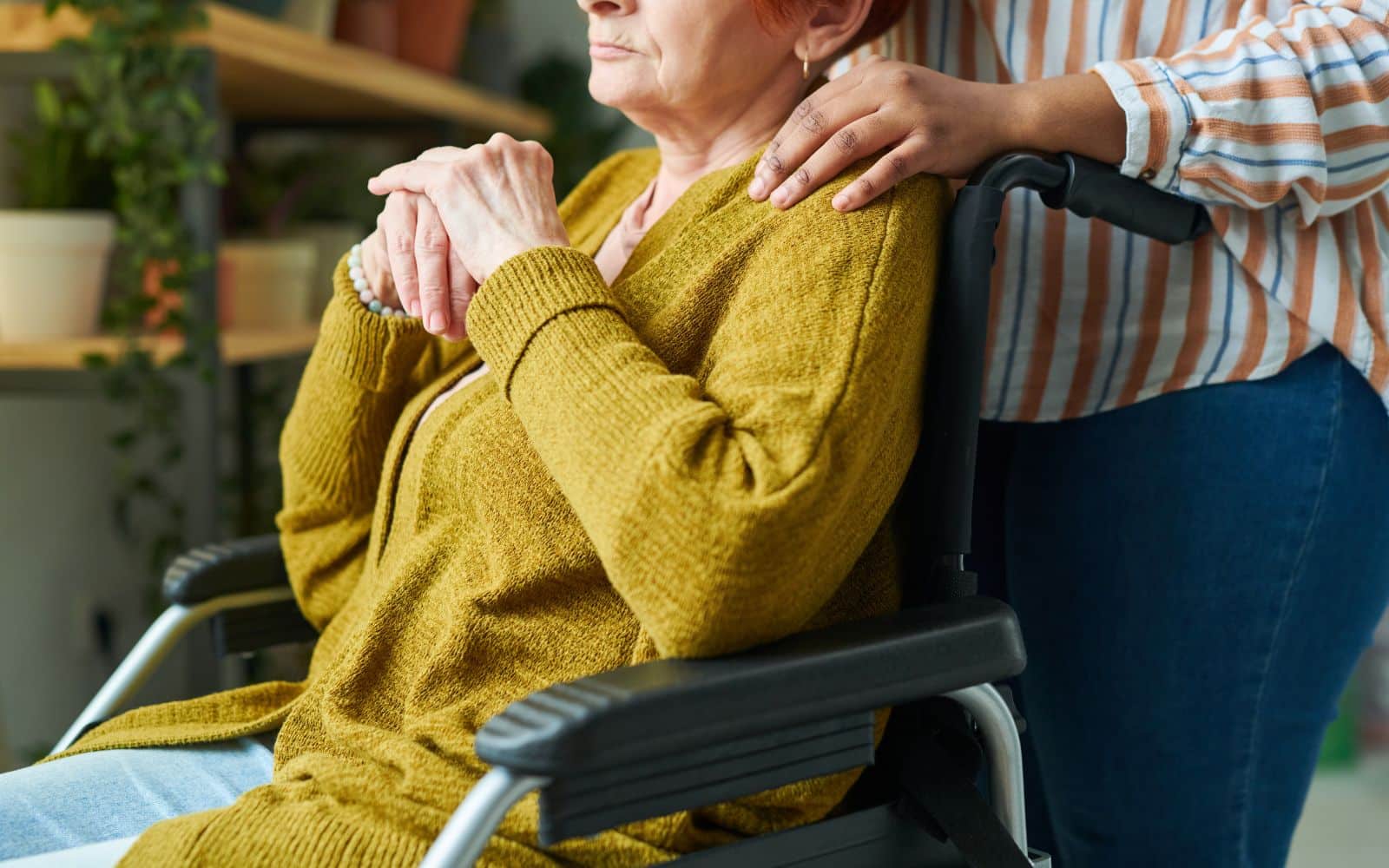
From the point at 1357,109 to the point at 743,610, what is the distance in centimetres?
62

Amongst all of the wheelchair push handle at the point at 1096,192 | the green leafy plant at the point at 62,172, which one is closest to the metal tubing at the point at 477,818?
the wheelchair push handle at the point at 1096,192

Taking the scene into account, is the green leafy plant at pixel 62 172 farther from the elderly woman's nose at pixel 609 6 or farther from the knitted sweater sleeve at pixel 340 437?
the elderly woman's nose at pixel 609 6

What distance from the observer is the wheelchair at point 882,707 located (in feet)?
2.41

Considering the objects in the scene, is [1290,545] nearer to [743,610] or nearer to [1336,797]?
[743,610]

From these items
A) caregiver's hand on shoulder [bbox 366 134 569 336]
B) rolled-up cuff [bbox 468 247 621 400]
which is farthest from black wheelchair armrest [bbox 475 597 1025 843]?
caregiver's hand on shoulder [bbox 366 134 569 336]

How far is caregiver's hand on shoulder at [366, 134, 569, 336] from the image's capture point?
981 mm

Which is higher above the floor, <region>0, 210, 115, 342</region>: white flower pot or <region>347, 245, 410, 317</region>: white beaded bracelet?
<region>347, 245, 410, 317</region>: white beaded bracelet

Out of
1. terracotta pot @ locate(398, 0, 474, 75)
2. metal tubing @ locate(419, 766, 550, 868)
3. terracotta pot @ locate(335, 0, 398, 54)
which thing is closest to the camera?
metal tubing @ locate(419, 766, 550, 868)

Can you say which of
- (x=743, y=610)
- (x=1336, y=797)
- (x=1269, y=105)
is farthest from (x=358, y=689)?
(x=1336, y=797)

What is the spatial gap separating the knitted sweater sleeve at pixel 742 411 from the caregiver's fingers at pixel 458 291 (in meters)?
0.12

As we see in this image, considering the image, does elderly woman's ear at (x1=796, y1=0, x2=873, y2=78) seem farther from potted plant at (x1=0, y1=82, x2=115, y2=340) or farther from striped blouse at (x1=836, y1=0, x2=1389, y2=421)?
potted plant at (x1=0, y1=82, x2=115, y2=340)

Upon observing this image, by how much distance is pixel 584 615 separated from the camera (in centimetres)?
97

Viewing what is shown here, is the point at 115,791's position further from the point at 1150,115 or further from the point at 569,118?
the point at 569,118

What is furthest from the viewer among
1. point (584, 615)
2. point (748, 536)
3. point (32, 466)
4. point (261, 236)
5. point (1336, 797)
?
point (1336, 797)
